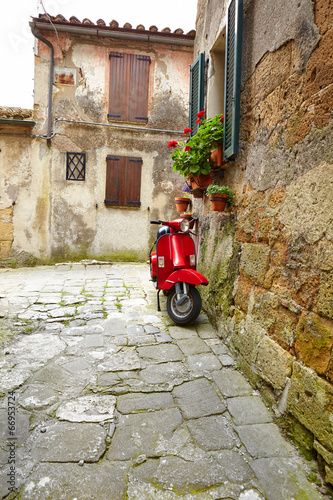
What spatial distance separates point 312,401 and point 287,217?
39.8 inches

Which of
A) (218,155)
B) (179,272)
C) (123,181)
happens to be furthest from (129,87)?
(179,272)

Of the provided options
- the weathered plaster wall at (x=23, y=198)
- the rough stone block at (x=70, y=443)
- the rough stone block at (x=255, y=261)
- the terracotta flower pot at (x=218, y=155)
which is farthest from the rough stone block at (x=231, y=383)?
the weathered plaster wall at (x=23, y=198)

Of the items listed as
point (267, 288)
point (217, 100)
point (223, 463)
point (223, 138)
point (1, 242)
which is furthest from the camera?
point (1, 242)

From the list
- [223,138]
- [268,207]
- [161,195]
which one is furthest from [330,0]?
[161,195]

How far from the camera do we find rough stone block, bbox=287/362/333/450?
4.79 feet

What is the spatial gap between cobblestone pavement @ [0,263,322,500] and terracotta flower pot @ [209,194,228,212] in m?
1.24

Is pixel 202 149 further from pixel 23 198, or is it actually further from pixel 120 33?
pixel 120 33

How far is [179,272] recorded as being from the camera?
3395 mm

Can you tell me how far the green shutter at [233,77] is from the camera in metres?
2.75

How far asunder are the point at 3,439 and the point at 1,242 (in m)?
6.20

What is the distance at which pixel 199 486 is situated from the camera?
1.42 metres

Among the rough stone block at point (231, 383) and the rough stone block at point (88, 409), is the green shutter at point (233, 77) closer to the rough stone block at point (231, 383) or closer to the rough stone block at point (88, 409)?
the rough stone block at point (231, 383)

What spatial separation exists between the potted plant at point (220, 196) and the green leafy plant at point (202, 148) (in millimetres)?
539

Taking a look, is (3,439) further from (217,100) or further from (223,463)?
(217,100)
